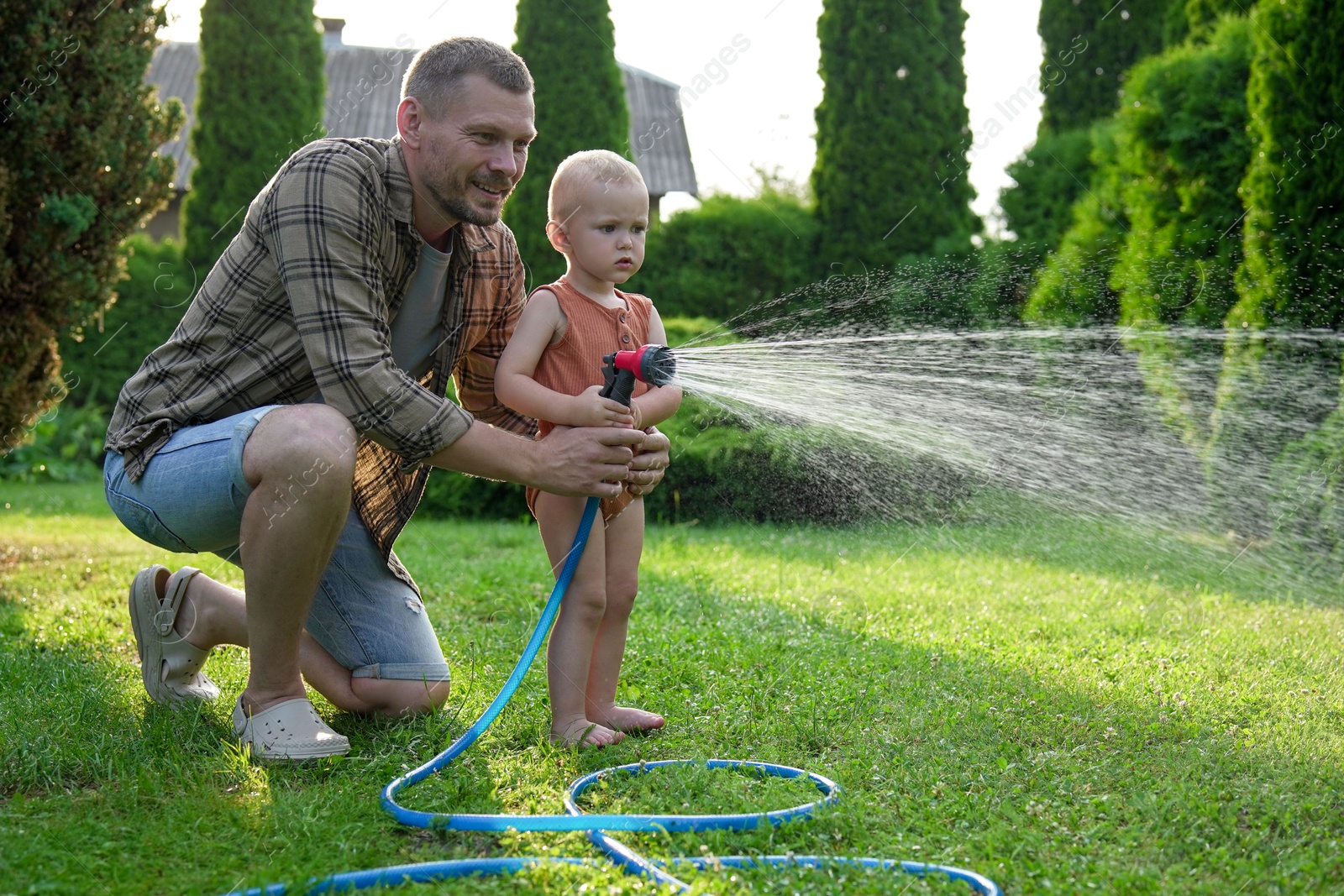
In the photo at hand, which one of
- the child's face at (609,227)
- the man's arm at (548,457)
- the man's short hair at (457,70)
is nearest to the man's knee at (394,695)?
the man's arm at (548,457)

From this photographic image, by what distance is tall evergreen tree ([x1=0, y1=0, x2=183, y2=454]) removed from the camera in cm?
556

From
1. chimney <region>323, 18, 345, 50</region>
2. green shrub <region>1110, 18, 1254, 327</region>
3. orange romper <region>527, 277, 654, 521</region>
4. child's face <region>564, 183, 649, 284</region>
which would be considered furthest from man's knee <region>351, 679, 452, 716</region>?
chimney <region>323, 18, 345, 50</region>

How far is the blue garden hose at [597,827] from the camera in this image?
6.64 feet

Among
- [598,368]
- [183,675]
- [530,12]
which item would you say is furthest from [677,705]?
[530,12]

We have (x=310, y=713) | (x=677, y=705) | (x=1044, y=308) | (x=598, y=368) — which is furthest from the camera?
(x=1044, y=308)

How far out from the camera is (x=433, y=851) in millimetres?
→ 2199

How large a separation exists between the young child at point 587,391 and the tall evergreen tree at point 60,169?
393cm

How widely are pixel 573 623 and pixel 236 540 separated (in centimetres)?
90

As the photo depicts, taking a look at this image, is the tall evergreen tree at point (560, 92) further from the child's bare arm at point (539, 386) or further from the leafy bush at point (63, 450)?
the child's bare arm at point (539, 386)

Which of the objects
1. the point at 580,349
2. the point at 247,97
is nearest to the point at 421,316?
the point at 580,349

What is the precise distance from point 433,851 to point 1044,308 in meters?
6.52

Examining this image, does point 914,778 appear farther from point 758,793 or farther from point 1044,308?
point 1044,308

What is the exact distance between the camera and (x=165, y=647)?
3.13m

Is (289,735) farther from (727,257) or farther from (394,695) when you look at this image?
(727,257)
